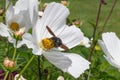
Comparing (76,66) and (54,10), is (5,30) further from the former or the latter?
(76,66)

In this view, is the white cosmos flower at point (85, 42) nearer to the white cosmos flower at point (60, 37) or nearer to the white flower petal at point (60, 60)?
the white cosmos flower at point (60, 37)

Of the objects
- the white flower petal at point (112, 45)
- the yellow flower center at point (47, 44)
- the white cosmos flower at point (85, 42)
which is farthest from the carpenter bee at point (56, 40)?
the white cosmos flower at point (85, 42)

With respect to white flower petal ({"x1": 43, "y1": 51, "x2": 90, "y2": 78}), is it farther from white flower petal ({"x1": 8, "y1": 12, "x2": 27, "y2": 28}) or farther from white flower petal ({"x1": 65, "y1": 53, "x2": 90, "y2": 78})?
white flower petal ({"x1": 8, "y1": 12, "x2": 27, "y2": 28})

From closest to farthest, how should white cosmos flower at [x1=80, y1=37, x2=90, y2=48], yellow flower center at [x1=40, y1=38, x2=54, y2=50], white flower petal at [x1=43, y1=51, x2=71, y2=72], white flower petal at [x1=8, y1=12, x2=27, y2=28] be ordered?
white flower petal at [x1=43, y1=51, x2=71, y2=72] < yellow flower center at [x1=40, y1=38, x2=54, y2=50] < white flower petal at [x1=8, y1=12, x2=27, y2=28] < white cosmos flower at [x1=80, y1=37, x2=90, y2=48]

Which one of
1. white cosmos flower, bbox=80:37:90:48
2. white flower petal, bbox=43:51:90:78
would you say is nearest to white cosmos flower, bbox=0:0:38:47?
white flower petal, bbox=43:51:90:78

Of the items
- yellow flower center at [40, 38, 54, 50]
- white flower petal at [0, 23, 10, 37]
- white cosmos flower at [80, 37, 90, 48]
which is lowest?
white cosmos flower at [80, 37, 90, 48]

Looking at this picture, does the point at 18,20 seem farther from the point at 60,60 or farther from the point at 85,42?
the point at 85,42
